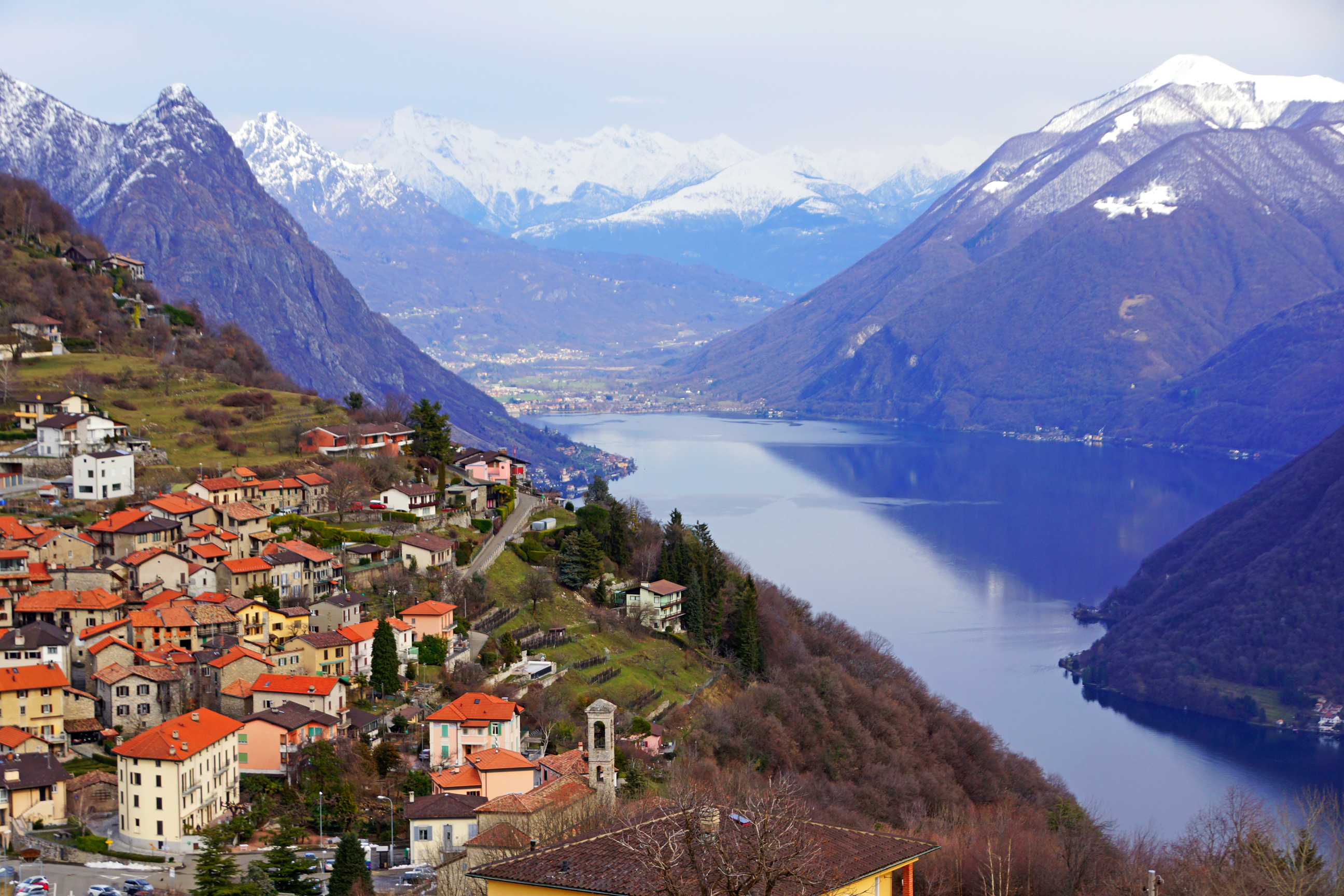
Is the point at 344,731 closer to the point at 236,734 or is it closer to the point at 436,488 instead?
the point at 236,734

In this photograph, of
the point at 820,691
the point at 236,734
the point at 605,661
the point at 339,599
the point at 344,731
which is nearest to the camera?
the point at 236,734

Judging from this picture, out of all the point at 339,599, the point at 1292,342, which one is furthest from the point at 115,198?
the point at 1292,342

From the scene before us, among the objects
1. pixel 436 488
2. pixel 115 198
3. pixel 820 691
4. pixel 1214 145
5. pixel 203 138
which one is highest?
pixel 1214 145

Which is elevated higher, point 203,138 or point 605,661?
point 203,138

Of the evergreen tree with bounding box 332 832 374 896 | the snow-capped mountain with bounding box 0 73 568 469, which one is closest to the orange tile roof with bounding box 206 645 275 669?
the evergreen tree with bounding box 332 832 374 896

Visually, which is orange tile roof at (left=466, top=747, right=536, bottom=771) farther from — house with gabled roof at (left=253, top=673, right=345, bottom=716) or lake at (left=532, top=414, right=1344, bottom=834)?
lake at (left=532, top=414, right=1344, bottom=834)

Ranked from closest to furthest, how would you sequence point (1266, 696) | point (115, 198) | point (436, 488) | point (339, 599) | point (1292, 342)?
point (339, 599) < point (436, 488) < point (1266, 696) < point (115, 198) < point (1292, 342)
